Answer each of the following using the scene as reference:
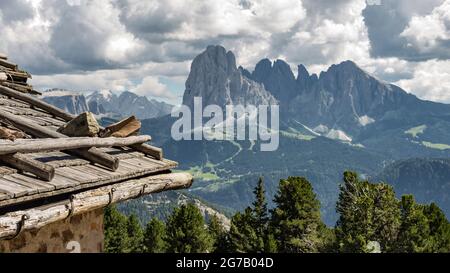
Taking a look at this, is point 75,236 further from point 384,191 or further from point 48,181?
point 384,191

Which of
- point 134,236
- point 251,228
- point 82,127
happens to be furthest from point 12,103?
point 134,236

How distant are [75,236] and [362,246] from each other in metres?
41.2

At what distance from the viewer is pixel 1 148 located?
506 cm

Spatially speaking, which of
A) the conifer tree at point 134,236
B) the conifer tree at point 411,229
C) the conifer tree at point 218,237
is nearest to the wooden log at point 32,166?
the conifer tree at point 411,229

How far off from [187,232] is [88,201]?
181 ft

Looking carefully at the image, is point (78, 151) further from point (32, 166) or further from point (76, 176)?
point (32, 166)

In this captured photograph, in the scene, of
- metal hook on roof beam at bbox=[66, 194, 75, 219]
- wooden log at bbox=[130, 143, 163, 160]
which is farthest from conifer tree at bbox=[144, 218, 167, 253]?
metal hook on roof beam at bbox=[66, 194, 75, 219]

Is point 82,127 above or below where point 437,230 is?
below

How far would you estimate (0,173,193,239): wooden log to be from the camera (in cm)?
464

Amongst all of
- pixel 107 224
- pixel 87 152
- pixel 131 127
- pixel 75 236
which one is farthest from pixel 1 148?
pixel 107 224

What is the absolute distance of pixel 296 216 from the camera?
53125 millimetres

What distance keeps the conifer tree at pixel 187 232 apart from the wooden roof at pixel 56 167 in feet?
165

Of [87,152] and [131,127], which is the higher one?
[131,127]

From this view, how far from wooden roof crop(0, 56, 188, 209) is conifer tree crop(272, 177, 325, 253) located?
4417 centimetres
